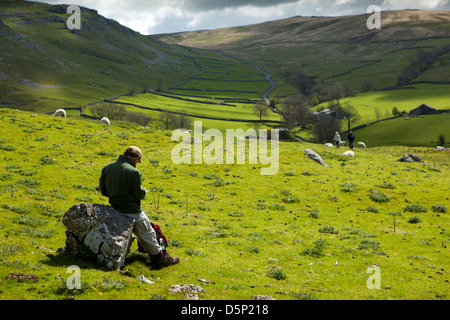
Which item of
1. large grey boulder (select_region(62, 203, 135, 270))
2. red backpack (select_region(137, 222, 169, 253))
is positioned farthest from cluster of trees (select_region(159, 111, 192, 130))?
large grey boulder (select_region(62, 203, 135, 270))

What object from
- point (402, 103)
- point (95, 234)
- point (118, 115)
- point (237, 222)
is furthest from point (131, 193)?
point (402, 103)

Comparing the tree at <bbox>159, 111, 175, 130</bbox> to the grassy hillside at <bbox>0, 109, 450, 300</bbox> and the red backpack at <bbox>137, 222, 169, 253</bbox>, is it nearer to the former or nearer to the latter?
the grassy hillside at <bbox>0, 109, 450, 300</bbox>

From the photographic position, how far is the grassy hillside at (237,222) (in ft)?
40.1

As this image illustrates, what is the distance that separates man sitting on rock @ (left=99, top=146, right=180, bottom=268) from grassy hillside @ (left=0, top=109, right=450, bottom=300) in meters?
0.80

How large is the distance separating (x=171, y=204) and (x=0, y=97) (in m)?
201

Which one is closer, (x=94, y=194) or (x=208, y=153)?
(x=94, y=194)

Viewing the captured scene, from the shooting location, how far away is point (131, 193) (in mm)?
13000

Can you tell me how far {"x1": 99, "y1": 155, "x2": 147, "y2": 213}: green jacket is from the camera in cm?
1273

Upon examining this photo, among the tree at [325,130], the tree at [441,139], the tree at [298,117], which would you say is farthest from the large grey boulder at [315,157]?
the tree at [298,117]

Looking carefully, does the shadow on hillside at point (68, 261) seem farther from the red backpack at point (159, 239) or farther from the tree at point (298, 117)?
the tree at point (298, 117)

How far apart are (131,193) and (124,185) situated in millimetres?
412
